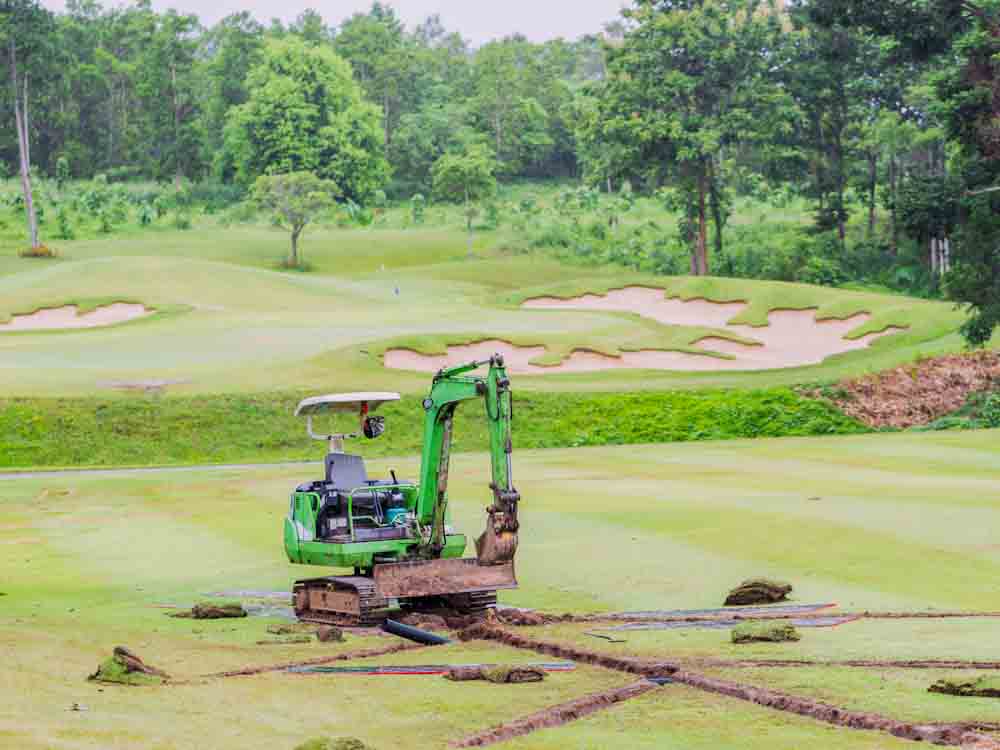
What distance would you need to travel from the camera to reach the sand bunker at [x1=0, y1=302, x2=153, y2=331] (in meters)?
60.1

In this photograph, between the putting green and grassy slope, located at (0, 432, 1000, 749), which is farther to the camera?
the putting green

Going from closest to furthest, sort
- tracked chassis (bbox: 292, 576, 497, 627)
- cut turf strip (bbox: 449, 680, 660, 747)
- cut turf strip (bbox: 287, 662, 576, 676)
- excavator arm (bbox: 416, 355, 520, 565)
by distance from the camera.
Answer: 1. cut turf strip (bbox: 449, 680, 660, 747)
2. cut turf strip (bbox: 287, 662, 576, 676)
3. excavator arm (bbox: 416, 355, 520, 565)
4. tracked chassis (bbox: 292, 576, 497, 627)

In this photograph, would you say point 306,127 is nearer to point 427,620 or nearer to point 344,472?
point 344,472

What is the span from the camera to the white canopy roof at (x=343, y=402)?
16922 mm

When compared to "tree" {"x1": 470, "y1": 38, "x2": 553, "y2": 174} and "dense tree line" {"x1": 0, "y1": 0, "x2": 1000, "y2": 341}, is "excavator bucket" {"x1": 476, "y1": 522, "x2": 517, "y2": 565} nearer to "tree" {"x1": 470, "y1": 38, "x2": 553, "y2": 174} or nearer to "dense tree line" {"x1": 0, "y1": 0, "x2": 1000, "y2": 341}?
"dense tree line" {"x1": 0, "y1": 0, "x2": 1000, "y2": 341}

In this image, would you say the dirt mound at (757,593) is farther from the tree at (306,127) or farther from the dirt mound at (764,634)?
the tree at (306,127)

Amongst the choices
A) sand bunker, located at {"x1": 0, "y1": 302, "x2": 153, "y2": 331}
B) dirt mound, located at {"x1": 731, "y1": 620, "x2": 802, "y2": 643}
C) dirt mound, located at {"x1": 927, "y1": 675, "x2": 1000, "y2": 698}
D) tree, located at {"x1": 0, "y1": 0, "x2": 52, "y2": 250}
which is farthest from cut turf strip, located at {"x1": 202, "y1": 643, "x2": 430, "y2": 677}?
tree, located at {"x1": 0, "y1": 0, "x2": 52, "y2": 250}

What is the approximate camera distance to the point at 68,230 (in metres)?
96.4

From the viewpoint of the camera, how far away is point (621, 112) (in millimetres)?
82750

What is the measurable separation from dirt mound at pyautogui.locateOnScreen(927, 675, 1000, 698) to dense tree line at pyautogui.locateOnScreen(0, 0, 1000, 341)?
33551 millimetres

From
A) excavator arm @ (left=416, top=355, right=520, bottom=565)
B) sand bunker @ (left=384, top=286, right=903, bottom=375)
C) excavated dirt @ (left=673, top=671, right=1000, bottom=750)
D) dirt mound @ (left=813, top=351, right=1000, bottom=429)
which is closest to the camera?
excavated dirt @ (left=673, top=671, right=1000, bottom=750)

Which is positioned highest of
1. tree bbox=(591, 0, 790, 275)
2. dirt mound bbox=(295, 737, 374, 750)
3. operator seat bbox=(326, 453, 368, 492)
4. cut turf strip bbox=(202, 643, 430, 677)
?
tree bbox=(591, 0, 790, 275)

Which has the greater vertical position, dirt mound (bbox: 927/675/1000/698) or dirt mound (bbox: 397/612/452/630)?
dirt mound (bbox: 927/675/1000/698)

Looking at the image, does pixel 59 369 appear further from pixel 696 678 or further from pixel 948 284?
pixel 696 678
